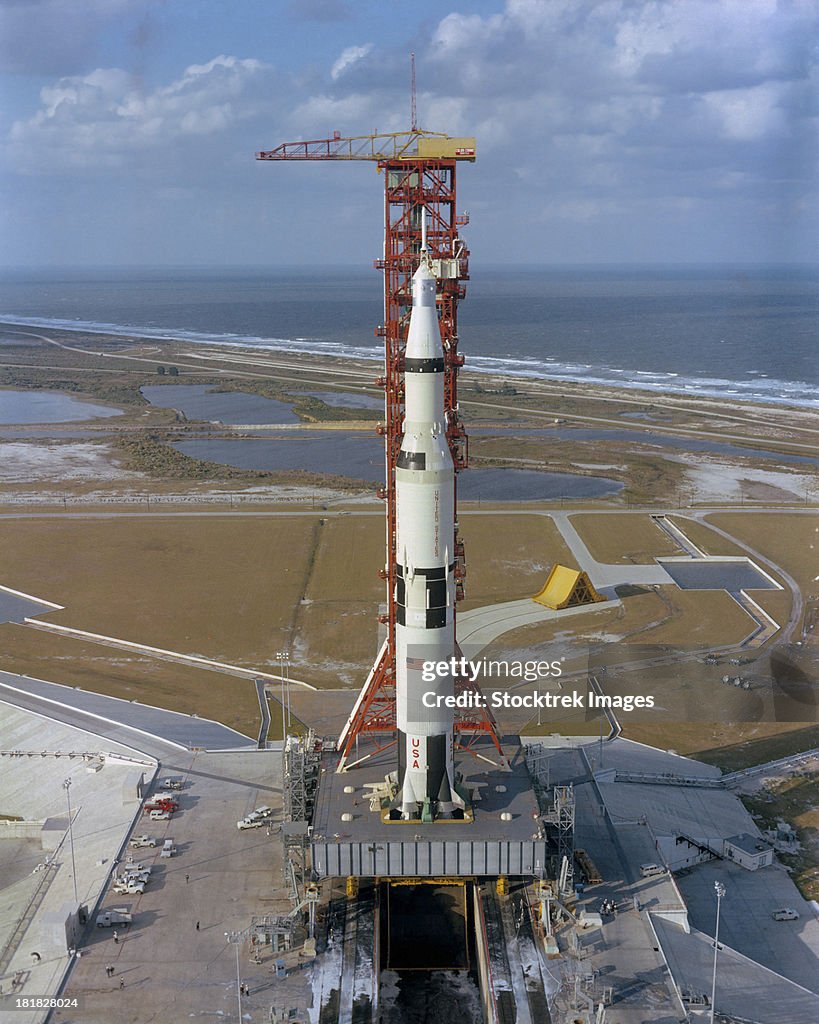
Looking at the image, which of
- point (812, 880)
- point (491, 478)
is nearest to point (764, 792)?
point (812, 880)

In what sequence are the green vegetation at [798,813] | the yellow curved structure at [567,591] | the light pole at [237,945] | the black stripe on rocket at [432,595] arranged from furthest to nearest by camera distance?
the yellow curved structure at [567,591], the green vegetation at [798,813], the black stripe on rocket at [432,595], the light pole at [237,945]

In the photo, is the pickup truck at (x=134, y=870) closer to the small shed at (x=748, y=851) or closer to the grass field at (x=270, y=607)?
the grass field at (x=270, y=607)

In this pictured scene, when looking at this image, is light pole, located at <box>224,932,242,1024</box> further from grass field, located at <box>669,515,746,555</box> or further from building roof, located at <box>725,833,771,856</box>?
grass field, located at <box>669,515,746,555</box>

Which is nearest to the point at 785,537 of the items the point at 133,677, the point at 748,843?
the point at 748,843

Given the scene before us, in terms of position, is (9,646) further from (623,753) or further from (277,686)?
(623,753)

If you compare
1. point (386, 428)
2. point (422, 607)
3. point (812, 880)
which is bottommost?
point (812, 880)

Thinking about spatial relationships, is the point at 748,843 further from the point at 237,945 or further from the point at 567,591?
the point at 567,591

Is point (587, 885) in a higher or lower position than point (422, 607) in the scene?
lower

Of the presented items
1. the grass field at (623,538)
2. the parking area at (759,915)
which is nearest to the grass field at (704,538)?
the grass field at (623,538)
